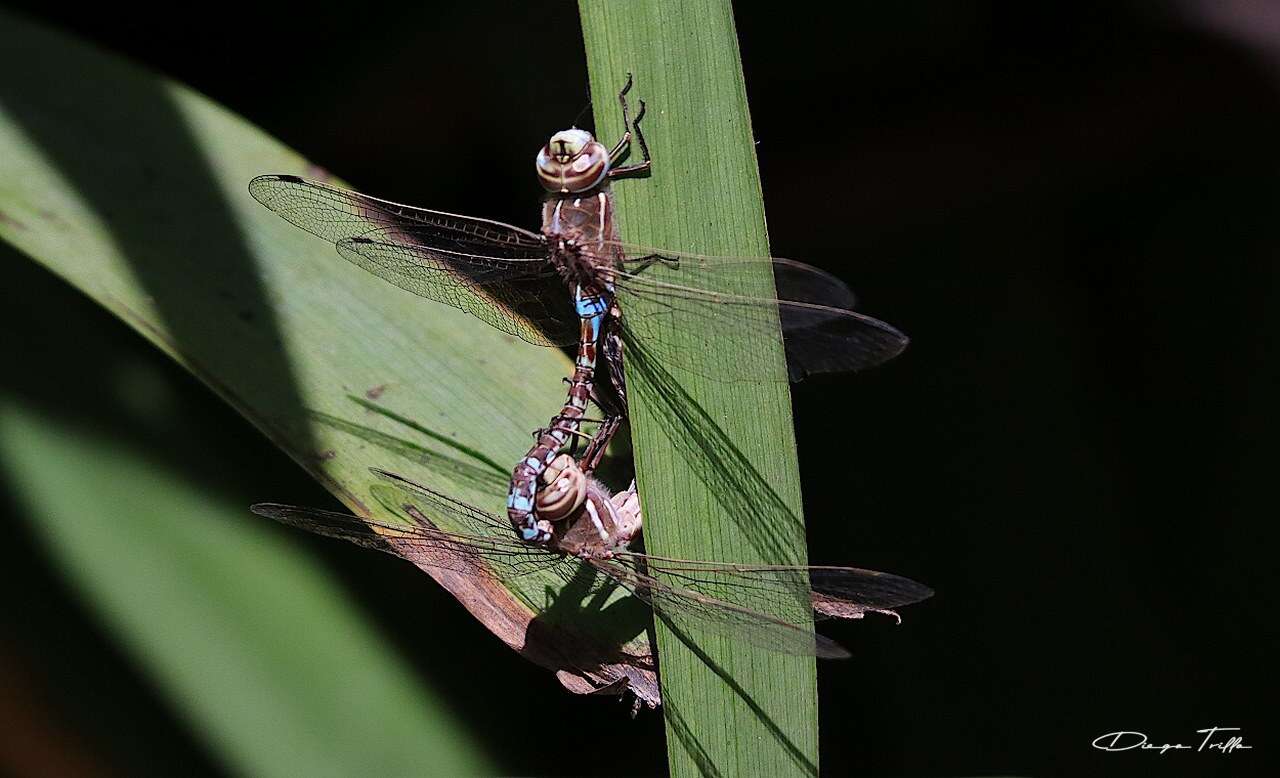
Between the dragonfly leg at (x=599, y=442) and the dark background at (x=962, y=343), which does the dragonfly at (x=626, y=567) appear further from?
the dark background at (x=962, y=343)

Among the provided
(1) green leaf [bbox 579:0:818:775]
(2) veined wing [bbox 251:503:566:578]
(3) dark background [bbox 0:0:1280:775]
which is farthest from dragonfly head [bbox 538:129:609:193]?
(3) dark background [bbox 0:0:1280:775]

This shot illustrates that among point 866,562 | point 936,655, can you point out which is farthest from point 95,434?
point 936,655

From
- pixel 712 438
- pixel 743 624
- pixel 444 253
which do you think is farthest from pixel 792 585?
pixel 444 253

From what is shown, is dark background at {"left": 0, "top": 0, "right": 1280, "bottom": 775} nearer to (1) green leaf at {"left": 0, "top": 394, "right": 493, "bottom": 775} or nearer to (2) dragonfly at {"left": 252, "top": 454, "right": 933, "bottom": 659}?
(1) green leaf at {"left": 0, "top": 394, "right": 493, "bottom": 775}

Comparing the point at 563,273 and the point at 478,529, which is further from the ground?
the point at 563,273

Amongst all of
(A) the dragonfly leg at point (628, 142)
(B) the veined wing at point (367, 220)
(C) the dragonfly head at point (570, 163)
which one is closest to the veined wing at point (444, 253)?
(B) the veined wing at point (367, 220)

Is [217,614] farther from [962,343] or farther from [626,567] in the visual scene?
[962,343]

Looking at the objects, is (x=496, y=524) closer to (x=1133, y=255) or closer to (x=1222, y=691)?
(x=1222, y=691)
